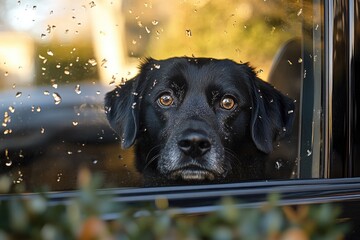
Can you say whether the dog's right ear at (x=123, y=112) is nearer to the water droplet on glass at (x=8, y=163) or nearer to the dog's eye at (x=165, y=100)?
the dog's eye at (x=165, y=100)

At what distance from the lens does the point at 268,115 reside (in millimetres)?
2990

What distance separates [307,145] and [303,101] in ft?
0.54

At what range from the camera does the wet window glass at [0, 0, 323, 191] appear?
2510 mm

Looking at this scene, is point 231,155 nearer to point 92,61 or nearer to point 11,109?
point 92,61

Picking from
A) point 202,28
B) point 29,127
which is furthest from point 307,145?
point 29,127

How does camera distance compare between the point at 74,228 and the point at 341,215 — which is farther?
the point at 341,215

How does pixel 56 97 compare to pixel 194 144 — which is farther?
pixel 194 144

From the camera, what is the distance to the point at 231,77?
2.89 metres

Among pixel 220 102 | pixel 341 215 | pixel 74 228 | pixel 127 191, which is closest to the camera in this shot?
pixel 74 228

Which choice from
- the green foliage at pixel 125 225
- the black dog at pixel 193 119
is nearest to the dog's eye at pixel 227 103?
the black dog at pixel 193 119

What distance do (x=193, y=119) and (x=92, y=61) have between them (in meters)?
0.43

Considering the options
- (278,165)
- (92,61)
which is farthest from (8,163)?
(278,165)

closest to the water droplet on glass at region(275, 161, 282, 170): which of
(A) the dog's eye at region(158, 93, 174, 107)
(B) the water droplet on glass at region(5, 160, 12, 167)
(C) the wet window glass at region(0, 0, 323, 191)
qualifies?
(C) the wet window glass at region(0, 0, 323, 191)

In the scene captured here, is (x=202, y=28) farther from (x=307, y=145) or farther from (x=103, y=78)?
(x=307, y=145)
